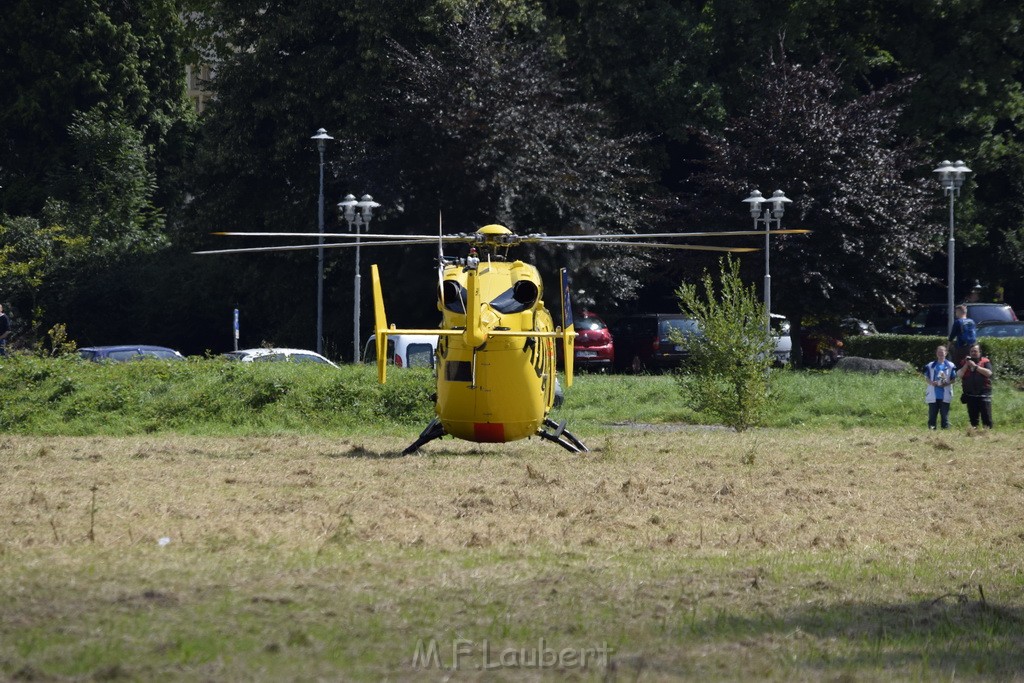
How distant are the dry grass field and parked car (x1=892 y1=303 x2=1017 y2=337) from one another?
78.1 feet

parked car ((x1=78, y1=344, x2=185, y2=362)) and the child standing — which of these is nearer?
the child standing

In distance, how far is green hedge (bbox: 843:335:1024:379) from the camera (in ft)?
103

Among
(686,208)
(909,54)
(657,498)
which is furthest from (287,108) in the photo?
(657,498)

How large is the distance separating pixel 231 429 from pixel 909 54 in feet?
86.8

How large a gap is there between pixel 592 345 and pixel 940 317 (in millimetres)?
12945

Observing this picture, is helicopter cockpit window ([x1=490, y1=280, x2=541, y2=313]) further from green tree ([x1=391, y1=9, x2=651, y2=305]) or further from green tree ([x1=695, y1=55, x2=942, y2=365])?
green tree ([x1=695, y1=55, x2=942, y2=365])

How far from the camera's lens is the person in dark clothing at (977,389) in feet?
77.9

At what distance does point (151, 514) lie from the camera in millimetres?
12469

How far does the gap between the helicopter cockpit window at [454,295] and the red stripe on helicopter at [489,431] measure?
136 cm

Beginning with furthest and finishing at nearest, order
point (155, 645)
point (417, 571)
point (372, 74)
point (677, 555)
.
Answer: point (372, 74) < point (677, 555) < point (417, 571) < point (155, 645)

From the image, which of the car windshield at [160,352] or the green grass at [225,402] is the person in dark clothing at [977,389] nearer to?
the green grass at [225,402]

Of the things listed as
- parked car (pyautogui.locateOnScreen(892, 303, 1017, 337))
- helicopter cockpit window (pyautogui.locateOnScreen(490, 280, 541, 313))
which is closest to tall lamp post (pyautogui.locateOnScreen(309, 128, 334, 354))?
parked car (pyautogui.locateOnScreen(892, 303, 1017, 337))

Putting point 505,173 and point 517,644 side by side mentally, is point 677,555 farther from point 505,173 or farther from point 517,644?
point 505,173

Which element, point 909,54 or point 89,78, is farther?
point 89,78
